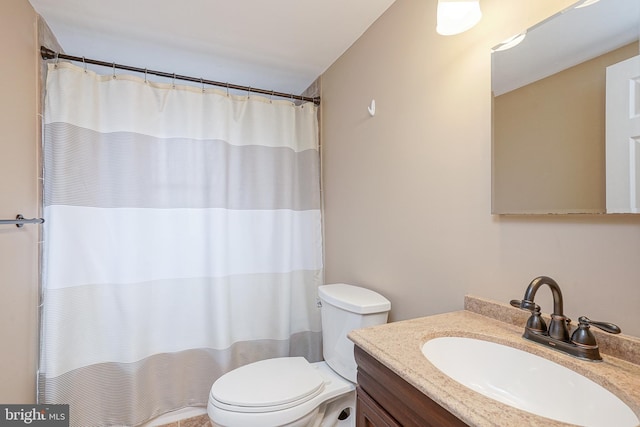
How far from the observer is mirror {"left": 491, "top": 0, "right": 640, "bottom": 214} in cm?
74

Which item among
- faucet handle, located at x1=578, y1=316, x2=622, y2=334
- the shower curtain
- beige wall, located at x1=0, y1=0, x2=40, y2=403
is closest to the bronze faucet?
faucet handle, located at x1=578, y1=316, x2=622, y2=334

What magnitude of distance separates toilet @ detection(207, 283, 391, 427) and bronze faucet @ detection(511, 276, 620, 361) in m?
0.64

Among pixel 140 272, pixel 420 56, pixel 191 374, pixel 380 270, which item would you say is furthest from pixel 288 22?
pixel 191 374

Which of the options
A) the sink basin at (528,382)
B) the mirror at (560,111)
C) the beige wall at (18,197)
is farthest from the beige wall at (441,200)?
the beige wall at (18,197)

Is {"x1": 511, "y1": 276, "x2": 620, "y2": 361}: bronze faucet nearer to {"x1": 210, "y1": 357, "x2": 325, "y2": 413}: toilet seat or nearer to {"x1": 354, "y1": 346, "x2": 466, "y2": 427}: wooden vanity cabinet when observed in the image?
{"x1": 354, "y1": 346, "x2": 466, "y2": 427}: wooden vanity cabinet

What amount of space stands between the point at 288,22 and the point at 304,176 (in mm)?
946

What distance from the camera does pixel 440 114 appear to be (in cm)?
121

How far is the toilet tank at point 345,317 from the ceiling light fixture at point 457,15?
1121 mm

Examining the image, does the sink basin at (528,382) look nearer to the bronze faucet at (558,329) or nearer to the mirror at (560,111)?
the bronze faucet at (558,329)

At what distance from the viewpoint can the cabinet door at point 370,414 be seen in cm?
77

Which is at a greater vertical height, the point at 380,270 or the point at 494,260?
the point at 494,260

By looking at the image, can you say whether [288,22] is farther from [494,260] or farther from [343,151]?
[494,260]

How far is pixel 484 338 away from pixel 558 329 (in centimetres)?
18

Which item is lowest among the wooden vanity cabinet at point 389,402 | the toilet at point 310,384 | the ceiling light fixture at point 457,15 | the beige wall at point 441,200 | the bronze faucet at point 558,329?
the toilet at point 310,384
